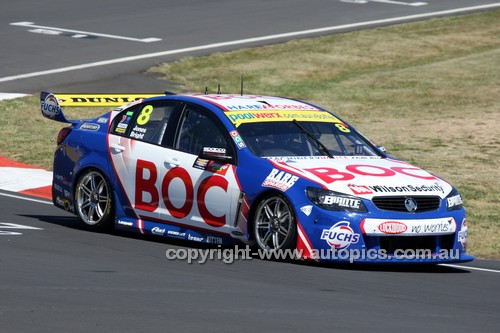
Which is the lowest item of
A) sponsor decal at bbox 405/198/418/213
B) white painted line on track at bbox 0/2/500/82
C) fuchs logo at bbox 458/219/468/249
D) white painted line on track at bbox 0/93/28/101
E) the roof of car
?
fuchs logo at bbox 458/219/468/249

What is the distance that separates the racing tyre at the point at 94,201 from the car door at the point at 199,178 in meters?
0.77

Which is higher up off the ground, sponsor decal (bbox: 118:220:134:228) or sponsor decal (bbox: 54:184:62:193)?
sponsor decal (bbox: 54:184:62:193)

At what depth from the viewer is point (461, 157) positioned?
19344mm

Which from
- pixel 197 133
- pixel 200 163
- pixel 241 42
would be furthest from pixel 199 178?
pixel 241 42

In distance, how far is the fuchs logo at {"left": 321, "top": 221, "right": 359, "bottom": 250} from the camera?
10445mm

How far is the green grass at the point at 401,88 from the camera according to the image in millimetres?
18812

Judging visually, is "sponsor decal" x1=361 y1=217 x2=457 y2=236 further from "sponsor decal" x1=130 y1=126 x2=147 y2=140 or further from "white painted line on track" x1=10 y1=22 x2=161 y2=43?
"white painted line on track" x1=10 y1=22 x2=161 y2=43

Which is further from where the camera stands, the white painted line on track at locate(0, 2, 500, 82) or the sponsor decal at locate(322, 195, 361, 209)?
the white painted line on track at locate(0, 2, 500, 82)

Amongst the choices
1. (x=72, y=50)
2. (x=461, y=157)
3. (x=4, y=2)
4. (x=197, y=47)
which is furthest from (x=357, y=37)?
(x=461, y=157)

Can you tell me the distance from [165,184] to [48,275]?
2.54 metres

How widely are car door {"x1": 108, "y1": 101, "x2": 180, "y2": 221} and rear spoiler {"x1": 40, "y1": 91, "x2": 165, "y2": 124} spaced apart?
735 mm

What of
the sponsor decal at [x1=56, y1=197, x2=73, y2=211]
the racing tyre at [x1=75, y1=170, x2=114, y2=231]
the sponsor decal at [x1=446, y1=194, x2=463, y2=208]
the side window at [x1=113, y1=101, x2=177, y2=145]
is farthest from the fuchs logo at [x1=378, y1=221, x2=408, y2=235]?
the sponsor decal at [x1=56, y1=197, x2=73, y2=211]

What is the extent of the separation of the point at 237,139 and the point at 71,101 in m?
3.07

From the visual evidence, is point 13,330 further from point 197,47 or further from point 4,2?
point 4,2
